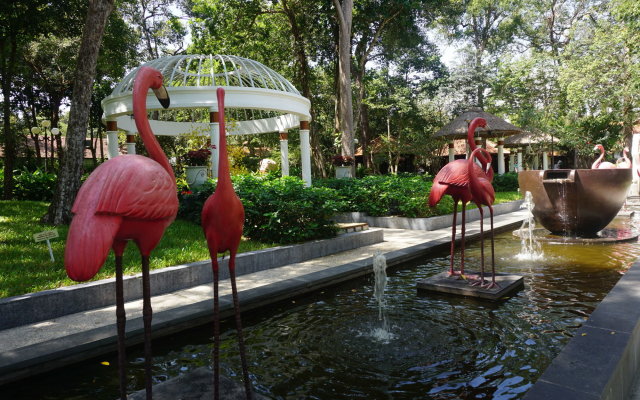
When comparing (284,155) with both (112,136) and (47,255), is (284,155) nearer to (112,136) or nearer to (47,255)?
(112,136)

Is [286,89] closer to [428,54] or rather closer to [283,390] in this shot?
[283,390]

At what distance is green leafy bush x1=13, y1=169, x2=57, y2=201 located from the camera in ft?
52.6

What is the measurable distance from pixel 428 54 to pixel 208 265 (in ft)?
96.4

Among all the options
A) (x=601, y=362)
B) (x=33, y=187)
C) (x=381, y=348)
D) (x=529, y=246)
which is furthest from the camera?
(x=33, y=187)

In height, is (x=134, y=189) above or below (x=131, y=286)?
above

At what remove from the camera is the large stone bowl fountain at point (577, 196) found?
7.80 m

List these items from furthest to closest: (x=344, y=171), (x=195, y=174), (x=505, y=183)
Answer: (x=505, y=183) < (x=344, y=171) < (x=195, y=174)

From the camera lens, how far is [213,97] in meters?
11.3

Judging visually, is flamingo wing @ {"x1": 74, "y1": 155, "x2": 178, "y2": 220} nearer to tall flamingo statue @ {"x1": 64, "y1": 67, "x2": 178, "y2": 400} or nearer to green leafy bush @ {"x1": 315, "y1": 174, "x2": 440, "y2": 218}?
tall flamingo statue @ {"x1": 64, "y1": 67, "x2": 178, "y2": 400}

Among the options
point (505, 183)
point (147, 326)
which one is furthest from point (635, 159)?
point (147, 326)

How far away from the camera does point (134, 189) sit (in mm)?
2188

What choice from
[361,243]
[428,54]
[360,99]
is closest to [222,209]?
[361,243]

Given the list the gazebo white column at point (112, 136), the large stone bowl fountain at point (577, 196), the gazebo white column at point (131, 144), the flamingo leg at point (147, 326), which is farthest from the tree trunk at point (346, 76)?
the flamingo leg at point (147, 326)

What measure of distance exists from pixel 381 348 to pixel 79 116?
8.36 meters
